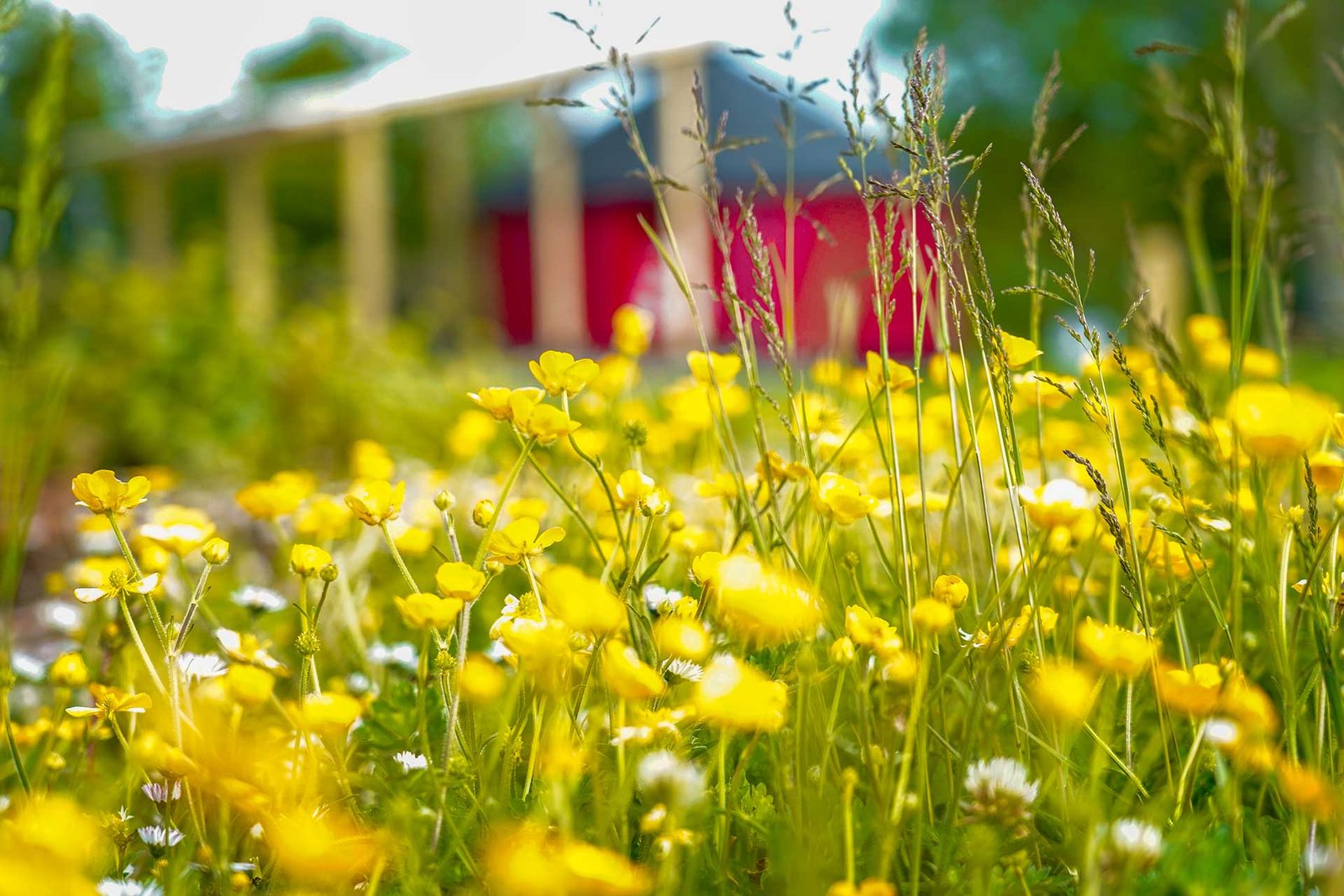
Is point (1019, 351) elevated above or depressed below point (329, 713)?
above

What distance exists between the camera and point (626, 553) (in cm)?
110

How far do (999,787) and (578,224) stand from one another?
11.1 metres

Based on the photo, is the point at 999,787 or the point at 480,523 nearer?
the point at 999,787

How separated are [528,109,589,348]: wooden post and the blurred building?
0.07 ft

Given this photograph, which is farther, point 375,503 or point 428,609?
point 375,503

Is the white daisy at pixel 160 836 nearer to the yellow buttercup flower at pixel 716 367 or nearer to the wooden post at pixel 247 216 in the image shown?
the yellow buttercup flower at pixel 716 367

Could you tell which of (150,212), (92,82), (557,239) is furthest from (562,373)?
(92,82)

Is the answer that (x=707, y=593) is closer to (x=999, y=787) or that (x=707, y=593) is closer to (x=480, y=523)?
(x=480, y=523)

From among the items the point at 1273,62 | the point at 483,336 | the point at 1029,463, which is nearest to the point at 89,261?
the point at 483,336

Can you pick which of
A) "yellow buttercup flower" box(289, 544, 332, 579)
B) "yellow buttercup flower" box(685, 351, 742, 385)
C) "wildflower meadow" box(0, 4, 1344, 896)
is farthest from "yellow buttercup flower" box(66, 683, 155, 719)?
"yellow buttercup flower" box(685, 351, 742, 385)

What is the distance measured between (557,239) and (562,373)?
37.5ft

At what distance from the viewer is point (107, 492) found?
108 centimetres

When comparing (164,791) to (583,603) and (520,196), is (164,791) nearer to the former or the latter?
(583,603)

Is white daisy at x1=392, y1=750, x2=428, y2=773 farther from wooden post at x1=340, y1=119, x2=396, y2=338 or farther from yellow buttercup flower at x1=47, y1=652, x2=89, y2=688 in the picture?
wooden post at x1=340, y1=119, x2=396, y2=338
